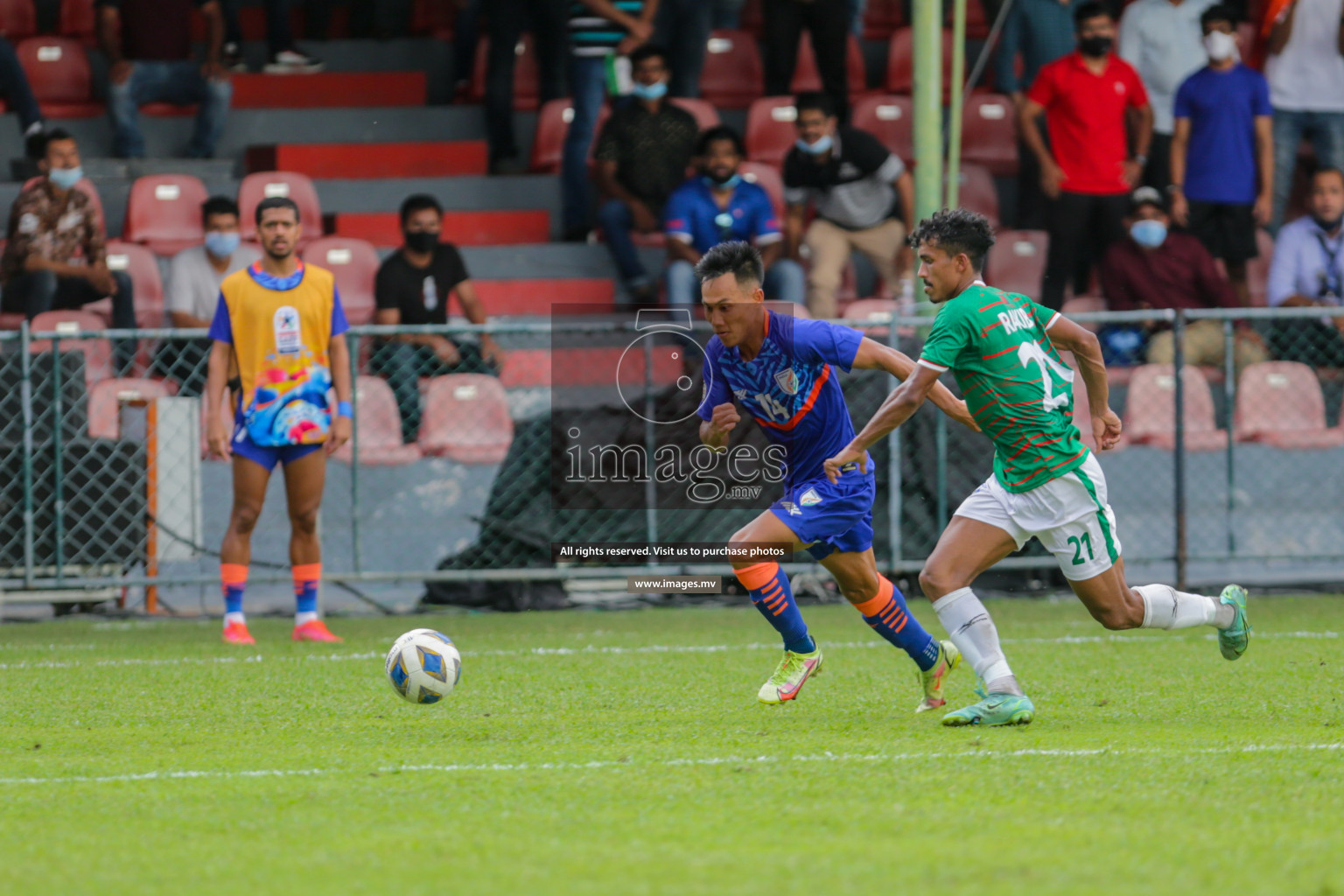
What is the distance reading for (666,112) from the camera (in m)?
13.1

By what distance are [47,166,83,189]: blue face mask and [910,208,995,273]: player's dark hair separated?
8590 millimetres

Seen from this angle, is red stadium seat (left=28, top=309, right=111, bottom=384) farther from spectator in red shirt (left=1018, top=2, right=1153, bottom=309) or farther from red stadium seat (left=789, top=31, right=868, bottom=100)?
spectator in red shirt (left=1018, top=2, right=1153, bottom=309)

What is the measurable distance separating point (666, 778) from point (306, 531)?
4.58 meters

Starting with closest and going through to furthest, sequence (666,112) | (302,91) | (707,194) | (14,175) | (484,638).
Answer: (484,638), (707,194), (666,112), (14,175), (302,91)

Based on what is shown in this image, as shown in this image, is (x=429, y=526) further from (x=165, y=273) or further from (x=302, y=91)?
(x=302, y=91)

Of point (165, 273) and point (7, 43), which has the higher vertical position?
point (7, 43)

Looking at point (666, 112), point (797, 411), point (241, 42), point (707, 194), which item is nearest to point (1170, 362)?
point (707, 194)

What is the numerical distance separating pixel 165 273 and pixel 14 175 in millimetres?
2017

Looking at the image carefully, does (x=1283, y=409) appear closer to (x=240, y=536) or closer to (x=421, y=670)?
(x=240, y=536)

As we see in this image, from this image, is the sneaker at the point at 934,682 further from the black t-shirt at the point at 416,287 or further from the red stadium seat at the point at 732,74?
the red stadium seat at the point at 732,74

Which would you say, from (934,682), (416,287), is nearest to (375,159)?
(416,287)

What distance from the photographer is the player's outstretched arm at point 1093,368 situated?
5.78m

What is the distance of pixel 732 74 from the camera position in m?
15.5

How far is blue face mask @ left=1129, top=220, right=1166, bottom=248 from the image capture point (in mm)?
12594
